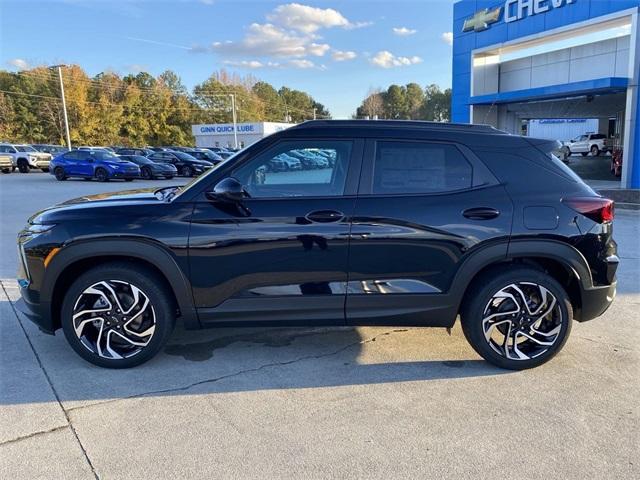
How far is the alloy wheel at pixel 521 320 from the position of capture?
3650 mm

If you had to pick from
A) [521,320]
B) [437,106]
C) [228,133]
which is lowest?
[521,320]

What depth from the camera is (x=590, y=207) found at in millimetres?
3580

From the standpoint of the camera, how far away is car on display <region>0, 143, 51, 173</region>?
3184cm

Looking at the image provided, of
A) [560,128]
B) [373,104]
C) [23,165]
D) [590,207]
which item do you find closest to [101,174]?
[23,165]

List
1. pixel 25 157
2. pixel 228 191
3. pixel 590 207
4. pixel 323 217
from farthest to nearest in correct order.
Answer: pixel 25 157 < pixel 590 207 < pixel 323 217 < pixel 228 191

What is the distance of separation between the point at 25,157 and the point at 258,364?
34.2 meters

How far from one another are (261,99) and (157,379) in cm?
10999

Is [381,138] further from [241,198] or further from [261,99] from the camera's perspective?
[261,99]

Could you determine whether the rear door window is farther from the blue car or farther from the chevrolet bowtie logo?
the blue car

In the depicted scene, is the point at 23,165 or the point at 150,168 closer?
the point at 150,168

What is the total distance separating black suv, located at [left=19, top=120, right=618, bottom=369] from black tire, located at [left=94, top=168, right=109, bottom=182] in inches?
872

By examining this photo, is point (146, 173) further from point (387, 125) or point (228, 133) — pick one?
point (228, 133)

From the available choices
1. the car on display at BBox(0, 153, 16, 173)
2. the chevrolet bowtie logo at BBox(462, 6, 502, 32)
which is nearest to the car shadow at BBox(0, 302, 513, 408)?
the chevrolet bowtie logo at BBox(462, 6, 502, 32)

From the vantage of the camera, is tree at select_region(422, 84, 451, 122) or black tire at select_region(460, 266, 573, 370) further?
tree at select_region(422, 84, 451, 122)
